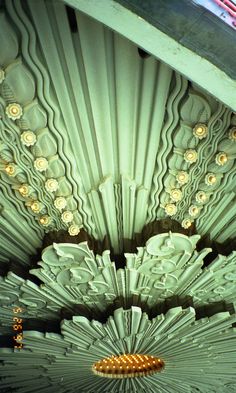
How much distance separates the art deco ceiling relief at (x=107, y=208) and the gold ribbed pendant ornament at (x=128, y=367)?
2cm

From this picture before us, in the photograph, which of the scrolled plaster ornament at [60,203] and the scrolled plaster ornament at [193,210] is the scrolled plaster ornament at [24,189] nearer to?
the scrolled plaster ornament at [60,203]

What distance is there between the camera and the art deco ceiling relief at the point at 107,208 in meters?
2.76

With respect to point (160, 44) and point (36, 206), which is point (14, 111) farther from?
point (160, 44)

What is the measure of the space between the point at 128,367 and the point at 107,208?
11.8 feet

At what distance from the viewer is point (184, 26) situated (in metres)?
1.91

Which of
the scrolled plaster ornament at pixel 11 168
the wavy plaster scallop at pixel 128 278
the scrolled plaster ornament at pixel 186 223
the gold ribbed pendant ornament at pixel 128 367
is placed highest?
the scrolled plaster ornament at pixel 11 168

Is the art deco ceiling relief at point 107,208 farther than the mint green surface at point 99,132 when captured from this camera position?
Yes

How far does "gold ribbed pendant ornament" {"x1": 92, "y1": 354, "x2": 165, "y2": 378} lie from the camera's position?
20.1 feet

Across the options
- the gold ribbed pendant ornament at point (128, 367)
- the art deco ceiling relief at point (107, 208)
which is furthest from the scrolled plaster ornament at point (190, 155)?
the gold ribbed pendant ornament at point (128, 367)

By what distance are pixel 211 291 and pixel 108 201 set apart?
2.13 m

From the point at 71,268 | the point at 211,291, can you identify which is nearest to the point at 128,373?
the point at 211,291

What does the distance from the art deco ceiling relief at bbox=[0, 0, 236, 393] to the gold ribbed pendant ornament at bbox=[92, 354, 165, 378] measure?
2 cm
